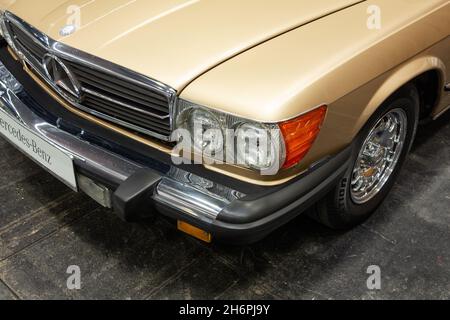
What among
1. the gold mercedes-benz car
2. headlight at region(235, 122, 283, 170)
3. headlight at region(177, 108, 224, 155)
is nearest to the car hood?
the gold mercedes-benz car

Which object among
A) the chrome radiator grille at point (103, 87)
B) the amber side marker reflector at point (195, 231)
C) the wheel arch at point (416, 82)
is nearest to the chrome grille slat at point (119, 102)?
the chrome radiator grille at point (103, 87)

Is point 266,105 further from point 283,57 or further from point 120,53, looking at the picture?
point 120,53

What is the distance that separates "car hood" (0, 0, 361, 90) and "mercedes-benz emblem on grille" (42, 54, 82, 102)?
93 mm

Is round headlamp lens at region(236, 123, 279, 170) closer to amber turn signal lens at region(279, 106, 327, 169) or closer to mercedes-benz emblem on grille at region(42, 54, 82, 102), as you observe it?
amber turn signal lens at region(279, 106, 327, 169)

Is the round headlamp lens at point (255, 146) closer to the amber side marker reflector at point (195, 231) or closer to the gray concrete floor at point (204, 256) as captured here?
the amber side marker reflector at point (195, 231)

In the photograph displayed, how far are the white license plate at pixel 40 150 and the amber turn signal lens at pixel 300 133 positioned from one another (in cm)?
81

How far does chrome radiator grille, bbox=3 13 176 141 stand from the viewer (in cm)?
177

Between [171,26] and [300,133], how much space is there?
0.65 m

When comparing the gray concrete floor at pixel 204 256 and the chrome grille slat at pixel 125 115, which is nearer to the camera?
the chrome grille slat at pixel 125 115

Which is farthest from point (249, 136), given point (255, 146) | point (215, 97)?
point (215, 97)

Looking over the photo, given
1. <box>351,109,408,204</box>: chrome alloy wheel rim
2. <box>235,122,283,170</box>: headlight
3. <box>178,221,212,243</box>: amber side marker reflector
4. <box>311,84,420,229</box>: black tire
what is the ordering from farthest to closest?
<box>351,109,408,204</box>: chrome alloy wheel rim
<box>311,84,420,229</box>: black tire
<box>178,221,212,243</box>: amber side marker reflector
<box>235,122,283,170</box>: headlight

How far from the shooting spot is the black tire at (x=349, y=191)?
81.7 inches

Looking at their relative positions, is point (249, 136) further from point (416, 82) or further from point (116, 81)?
point (416, 82)
